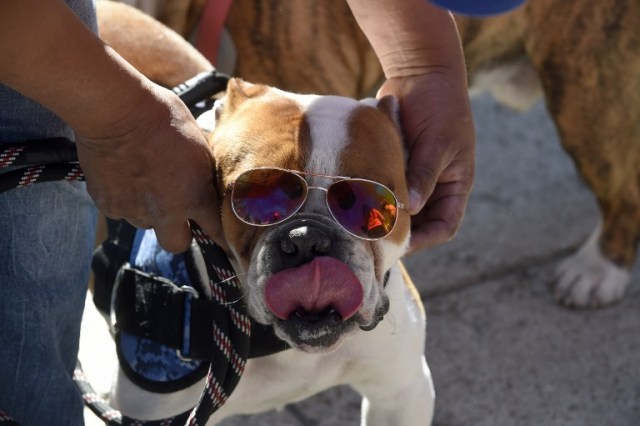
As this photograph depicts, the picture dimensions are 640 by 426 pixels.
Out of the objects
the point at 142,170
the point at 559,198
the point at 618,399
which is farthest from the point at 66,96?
the point at 559,198

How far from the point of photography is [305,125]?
2250 mm

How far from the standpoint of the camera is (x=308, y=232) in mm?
2064

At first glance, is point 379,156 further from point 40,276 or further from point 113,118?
point 40,276

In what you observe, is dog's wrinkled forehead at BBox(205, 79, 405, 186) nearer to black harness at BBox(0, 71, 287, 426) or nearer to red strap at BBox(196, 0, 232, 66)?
black harness at BBox(0, 71, 287, 426)

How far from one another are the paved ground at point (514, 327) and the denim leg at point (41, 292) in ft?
3.27

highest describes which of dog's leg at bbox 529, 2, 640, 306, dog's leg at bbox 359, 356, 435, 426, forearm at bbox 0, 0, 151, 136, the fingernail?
forearm at bbox 0, 0, 151, 136

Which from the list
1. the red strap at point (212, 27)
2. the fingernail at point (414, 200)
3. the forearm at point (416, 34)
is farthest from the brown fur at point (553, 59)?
the fingernail at point (414, 200)

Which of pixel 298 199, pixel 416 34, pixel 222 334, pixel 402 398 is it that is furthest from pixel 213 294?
pixel 416 34

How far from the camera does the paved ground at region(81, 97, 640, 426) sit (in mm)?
3486

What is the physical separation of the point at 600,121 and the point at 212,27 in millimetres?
1597

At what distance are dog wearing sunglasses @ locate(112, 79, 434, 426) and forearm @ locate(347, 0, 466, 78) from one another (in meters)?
0.14

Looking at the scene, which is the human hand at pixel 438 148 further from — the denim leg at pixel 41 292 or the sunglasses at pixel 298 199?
the denim leg at pixel 41 292

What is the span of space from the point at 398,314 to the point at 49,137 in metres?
0.97

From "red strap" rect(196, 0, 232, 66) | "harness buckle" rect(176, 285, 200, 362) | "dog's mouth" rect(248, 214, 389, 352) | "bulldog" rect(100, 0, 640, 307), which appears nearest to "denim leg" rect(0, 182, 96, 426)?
"harness buckle" rect(176, 285, 200, 362)
